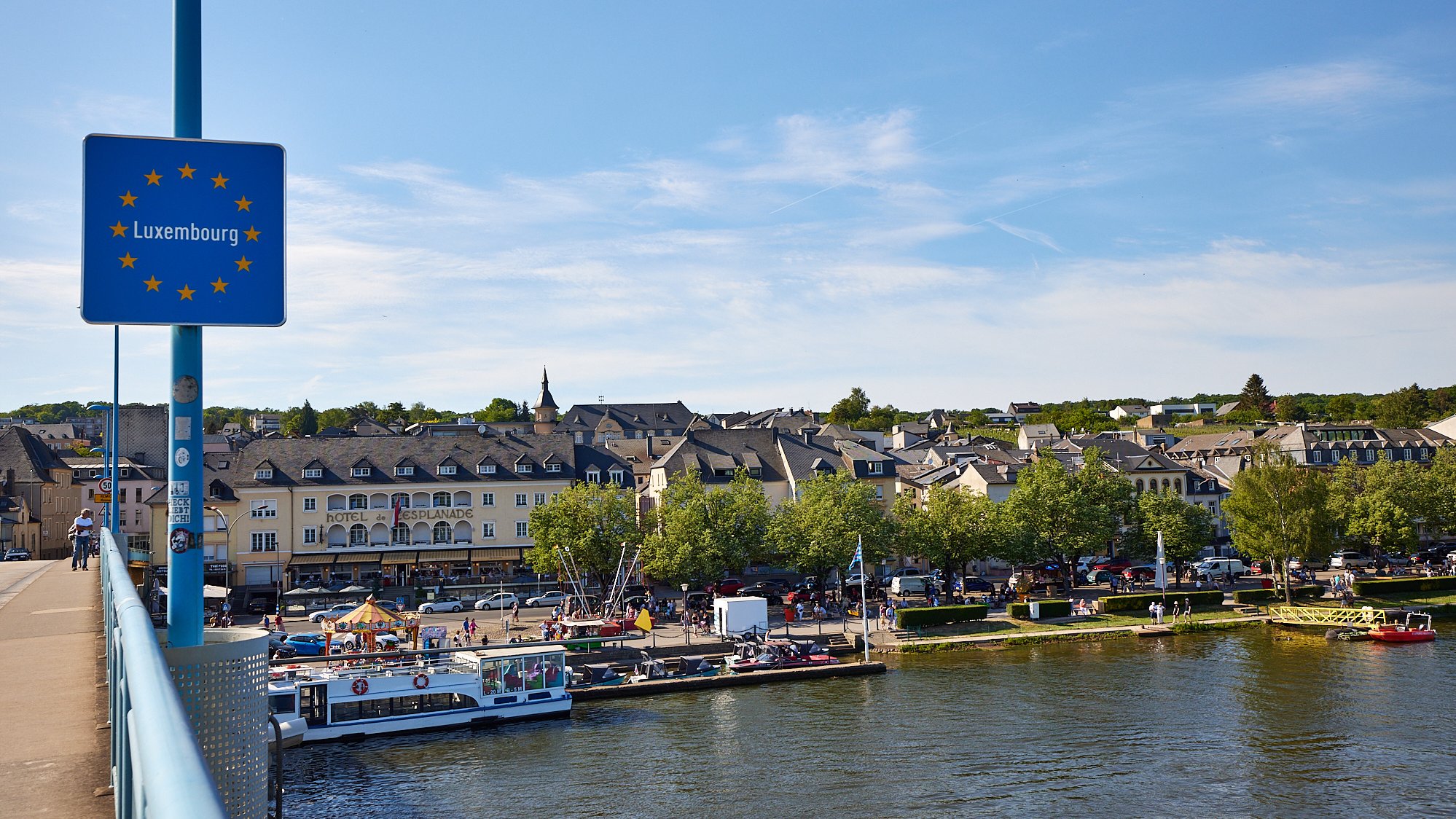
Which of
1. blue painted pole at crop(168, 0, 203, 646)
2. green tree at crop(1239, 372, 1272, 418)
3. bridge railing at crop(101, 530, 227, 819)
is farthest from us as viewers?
Result: green tree at crop(1239, 372, 1272, 418)

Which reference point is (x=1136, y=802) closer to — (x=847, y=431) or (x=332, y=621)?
(x=332, y=621)

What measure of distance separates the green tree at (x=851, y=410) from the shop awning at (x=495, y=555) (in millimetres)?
107722

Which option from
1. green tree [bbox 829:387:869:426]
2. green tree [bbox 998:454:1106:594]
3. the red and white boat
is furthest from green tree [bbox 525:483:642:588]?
green tree [bbox 829:387:869:426]

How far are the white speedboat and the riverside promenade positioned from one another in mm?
15617

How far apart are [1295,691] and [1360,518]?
3984 cm

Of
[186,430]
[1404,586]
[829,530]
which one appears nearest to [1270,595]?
[1404,586]

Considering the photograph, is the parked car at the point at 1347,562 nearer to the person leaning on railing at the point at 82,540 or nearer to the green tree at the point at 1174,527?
the green tree at the point at 1174,527

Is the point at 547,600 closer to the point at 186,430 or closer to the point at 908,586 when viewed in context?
the point at 908,586

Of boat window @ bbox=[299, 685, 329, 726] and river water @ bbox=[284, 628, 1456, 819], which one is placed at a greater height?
boat window @ bbox=[299, 685, 329, 726]

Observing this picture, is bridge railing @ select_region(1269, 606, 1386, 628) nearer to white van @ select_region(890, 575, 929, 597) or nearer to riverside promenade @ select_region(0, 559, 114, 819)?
white van @ select_region(890, 575, 929, 597)

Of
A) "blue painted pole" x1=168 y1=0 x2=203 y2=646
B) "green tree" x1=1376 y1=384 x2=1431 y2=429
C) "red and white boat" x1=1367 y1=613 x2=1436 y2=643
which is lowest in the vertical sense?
"red and white boat" x1=1367 y1=613 x2=1436 y2=643

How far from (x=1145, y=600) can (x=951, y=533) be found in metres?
10.9

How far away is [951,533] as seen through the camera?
207ft

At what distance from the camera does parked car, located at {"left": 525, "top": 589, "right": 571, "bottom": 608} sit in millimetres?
59719
